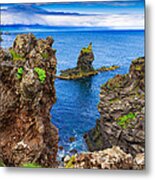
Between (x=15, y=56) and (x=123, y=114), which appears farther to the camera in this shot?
(x=15, y=56)

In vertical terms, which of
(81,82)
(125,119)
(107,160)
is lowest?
(107,160)

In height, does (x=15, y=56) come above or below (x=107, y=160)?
above

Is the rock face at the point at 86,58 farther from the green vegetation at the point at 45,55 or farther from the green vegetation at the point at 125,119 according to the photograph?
the green vegetation at the point at 125,119

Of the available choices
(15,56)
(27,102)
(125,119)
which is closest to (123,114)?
(125,119)

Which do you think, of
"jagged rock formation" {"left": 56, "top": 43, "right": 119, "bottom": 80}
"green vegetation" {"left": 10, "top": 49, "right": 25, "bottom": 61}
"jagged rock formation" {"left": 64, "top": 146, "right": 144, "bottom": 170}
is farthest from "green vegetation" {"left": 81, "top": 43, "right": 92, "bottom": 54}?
"jagged rock formation" {"left": 64, "top": 146, "right": 144, "bottom": 170}

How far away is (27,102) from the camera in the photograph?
2762mm

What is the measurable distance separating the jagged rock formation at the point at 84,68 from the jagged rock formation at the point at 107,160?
0.41 meters

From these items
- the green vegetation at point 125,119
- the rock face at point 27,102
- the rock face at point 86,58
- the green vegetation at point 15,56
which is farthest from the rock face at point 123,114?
the green vegetation at point 15,56

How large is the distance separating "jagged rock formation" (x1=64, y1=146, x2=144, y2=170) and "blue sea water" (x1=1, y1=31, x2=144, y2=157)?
50 millimetres

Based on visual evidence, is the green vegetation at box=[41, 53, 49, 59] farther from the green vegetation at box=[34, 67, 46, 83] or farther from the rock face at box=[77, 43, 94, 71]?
the rock face at box=[77, 43, 94, 71]

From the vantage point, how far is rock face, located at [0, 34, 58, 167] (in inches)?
108

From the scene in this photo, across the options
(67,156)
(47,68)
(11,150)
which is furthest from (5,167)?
(47,68)

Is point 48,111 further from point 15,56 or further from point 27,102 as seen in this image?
point 15,56

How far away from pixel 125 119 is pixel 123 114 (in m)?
0.03
